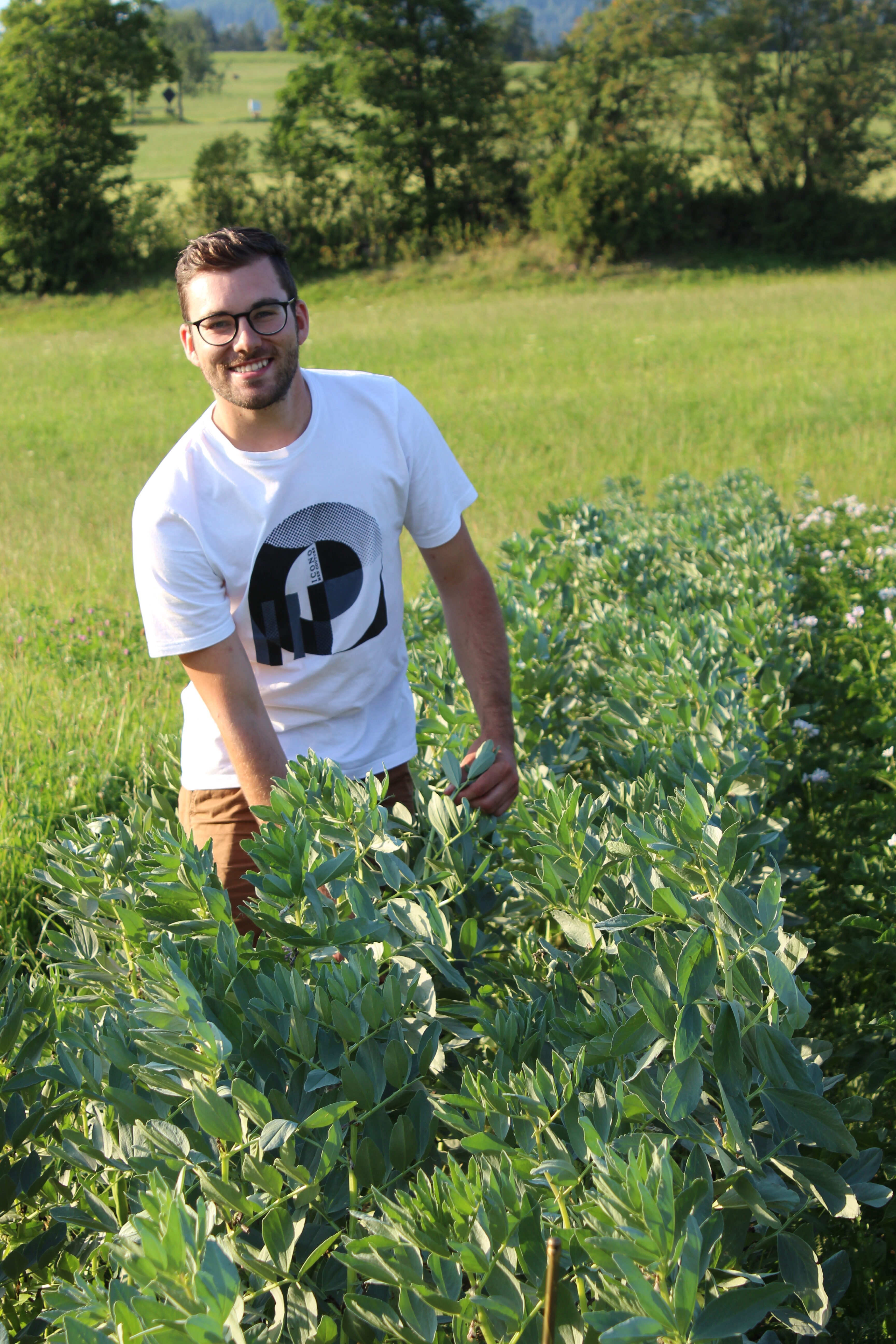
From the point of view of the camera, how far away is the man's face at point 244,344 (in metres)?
2.65

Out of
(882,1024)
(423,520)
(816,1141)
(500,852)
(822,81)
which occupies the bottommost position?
(882,1024)

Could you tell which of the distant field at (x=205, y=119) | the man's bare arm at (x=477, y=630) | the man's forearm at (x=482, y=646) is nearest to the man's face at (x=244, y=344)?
the man's bare arm at (x=477, y=630)

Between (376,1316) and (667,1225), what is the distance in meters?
0.35

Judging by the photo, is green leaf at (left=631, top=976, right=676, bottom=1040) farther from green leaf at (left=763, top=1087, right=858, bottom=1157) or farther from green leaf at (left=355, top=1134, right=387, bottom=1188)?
green leaf at (left=355, top=1134, right=387, bottom=1188)

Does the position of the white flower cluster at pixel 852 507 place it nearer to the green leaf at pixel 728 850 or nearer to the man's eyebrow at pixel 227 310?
the man's eyebrow at pixel 227 310

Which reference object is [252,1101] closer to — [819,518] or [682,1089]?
[682,1089]

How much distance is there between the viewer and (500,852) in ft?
7.32

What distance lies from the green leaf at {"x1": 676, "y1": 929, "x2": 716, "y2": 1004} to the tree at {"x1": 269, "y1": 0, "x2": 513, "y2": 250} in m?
38.9

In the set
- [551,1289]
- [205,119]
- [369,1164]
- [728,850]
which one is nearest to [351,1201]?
[369,1164]

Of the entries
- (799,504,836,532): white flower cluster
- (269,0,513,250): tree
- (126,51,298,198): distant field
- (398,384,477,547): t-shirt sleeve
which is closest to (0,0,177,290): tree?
(126,51,298,198): distant field

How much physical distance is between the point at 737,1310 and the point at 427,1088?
609 millimetres

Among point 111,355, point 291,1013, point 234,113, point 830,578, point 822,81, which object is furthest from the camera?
point 234,113

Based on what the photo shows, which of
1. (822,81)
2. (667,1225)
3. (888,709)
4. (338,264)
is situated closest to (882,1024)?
(888,709)

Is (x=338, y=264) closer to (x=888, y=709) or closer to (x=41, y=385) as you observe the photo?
(x=41, y=385)
